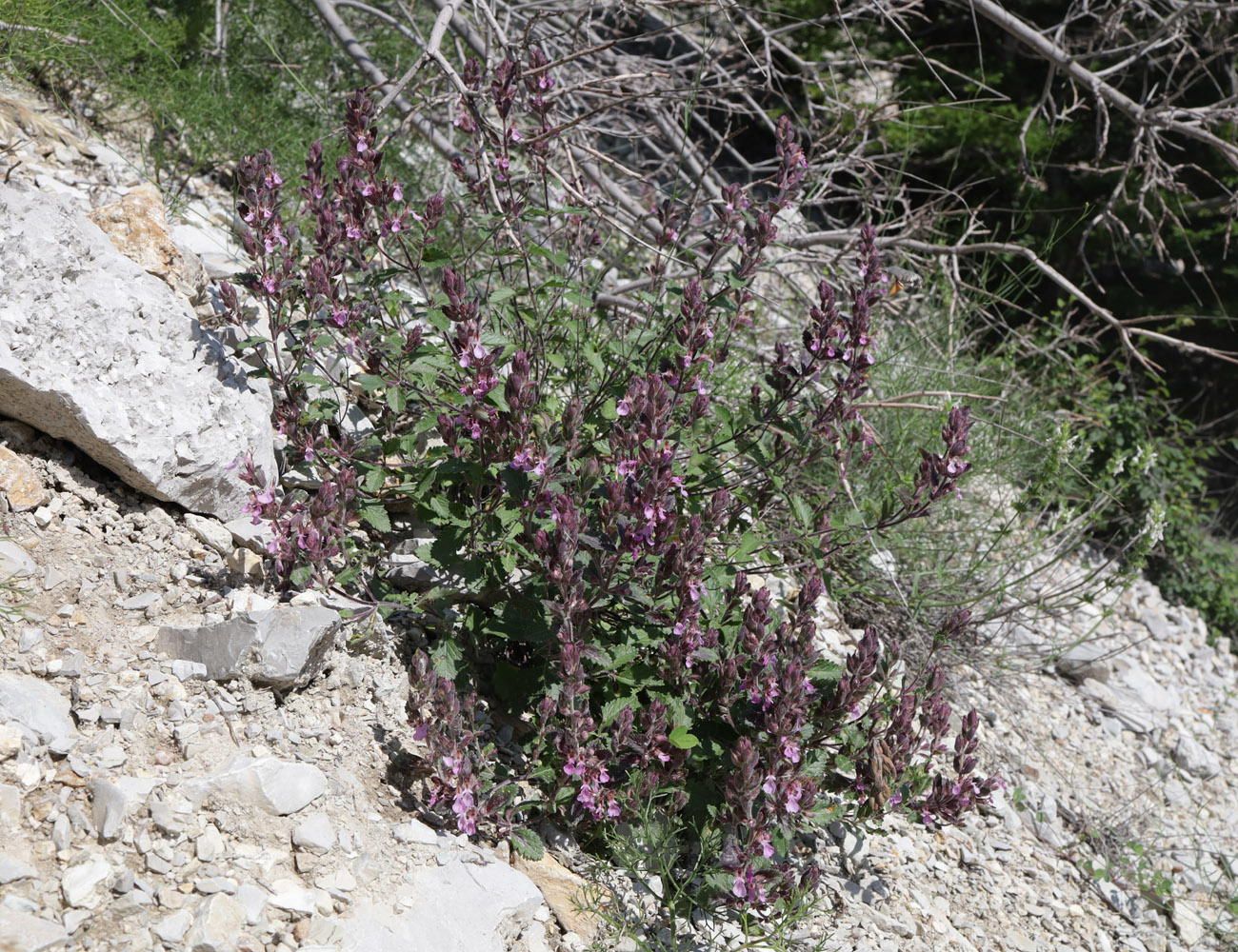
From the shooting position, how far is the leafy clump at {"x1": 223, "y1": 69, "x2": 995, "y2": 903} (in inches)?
96.3

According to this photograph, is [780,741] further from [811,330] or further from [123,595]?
[123,595]

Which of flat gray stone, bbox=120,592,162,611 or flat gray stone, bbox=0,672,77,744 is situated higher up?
flat gray stone, bbox=0,672,77,744

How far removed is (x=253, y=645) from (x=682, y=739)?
45.2 inches

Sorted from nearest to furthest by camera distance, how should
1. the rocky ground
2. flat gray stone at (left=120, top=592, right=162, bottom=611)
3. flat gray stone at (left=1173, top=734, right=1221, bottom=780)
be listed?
the rocky ground
flat gray stone at (left=120, top=592, right=162, bottom=611)
flat gray stone at (left=1173, top=734, right=1221, bottom=780)

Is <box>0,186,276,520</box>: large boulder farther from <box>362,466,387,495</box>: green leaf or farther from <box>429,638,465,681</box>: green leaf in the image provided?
<box>429,638,465,681</box>: green leaf

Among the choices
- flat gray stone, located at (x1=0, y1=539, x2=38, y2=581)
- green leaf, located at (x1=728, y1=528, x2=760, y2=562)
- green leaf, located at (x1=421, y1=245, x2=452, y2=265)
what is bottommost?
flat gray stone, located at (x1=0, y1=539, x2=38, y2=581)

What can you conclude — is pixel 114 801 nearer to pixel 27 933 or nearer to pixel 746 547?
pixel 27 933

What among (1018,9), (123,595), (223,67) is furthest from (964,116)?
(123,595)

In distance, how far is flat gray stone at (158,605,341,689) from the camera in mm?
2475

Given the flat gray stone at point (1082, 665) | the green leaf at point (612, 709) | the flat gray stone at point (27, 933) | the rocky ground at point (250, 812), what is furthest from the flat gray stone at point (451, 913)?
the flat gray stone at point (1082, 665)

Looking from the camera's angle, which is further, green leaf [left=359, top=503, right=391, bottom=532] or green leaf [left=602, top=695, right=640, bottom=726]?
green leaf [left=359, top=503, right=391, bottom=532]

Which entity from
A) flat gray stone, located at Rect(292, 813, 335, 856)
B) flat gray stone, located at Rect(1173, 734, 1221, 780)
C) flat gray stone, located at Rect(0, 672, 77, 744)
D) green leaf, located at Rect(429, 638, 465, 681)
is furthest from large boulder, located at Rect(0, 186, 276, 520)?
flat gray stone, located at Rect(1173, 734, 1221, 780)

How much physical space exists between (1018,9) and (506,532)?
709 centimetres

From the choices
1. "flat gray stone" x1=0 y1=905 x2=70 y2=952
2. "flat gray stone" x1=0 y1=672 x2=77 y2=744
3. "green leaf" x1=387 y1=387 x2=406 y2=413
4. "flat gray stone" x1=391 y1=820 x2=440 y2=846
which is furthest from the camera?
"green leaf" x1=387 y1=387 x2=406 y2=413
